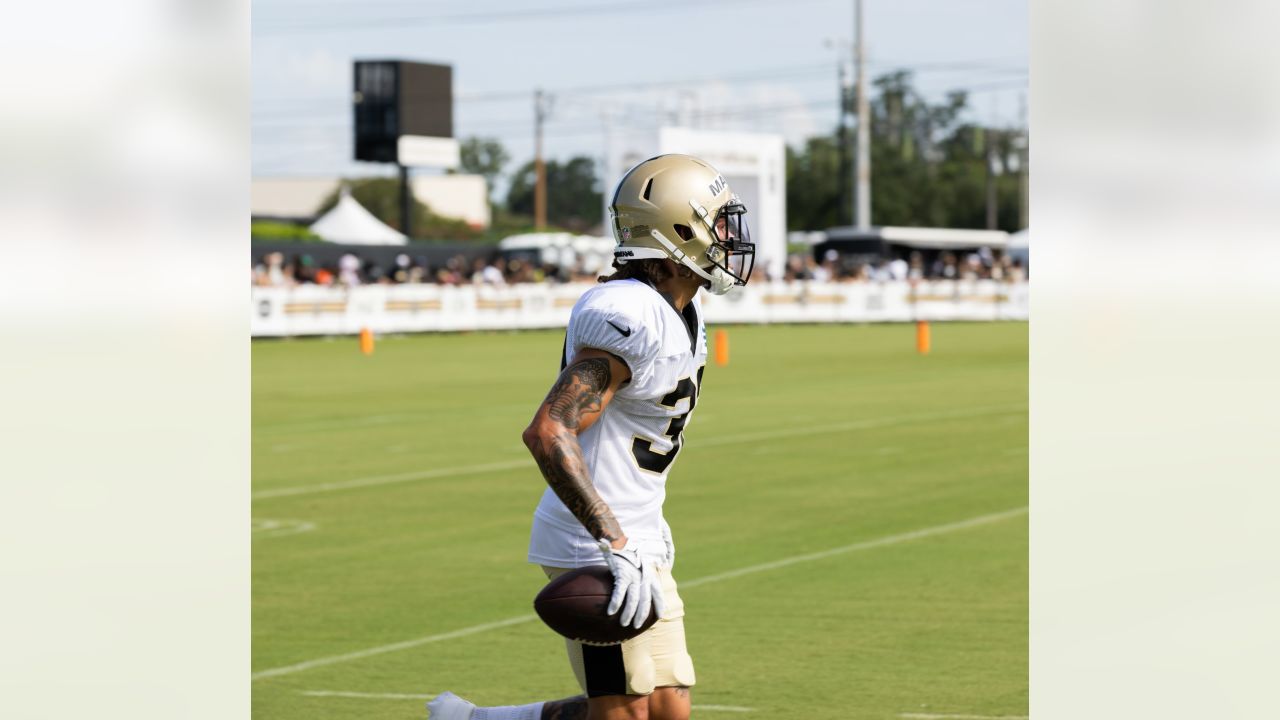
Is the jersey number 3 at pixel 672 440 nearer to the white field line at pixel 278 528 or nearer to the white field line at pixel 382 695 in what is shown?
the white field line at pixel 382 695

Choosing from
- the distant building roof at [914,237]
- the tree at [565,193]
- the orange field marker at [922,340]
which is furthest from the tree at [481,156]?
the orange field marker at [922,340]

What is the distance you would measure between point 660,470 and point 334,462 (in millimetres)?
11485

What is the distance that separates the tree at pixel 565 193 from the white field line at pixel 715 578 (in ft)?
456

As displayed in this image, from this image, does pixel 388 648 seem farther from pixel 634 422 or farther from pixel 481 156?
pixel 481 156

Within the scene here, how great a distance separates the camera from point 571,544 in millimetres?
4992

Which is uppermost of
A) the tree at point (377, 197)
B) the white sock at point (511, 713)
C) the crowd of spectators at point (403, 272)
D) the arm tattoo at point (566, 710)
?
the tree at point (377, 197)

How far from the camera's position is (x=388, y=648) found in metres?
8.62

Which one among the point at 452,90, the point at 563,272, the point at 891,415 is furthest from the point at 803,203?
the point at 891,415

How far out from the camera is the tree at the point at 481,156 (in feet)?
534

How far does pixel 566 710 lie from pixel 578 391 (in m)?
0.85

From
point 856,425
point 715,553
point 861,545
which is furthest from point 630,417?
point 856,425
